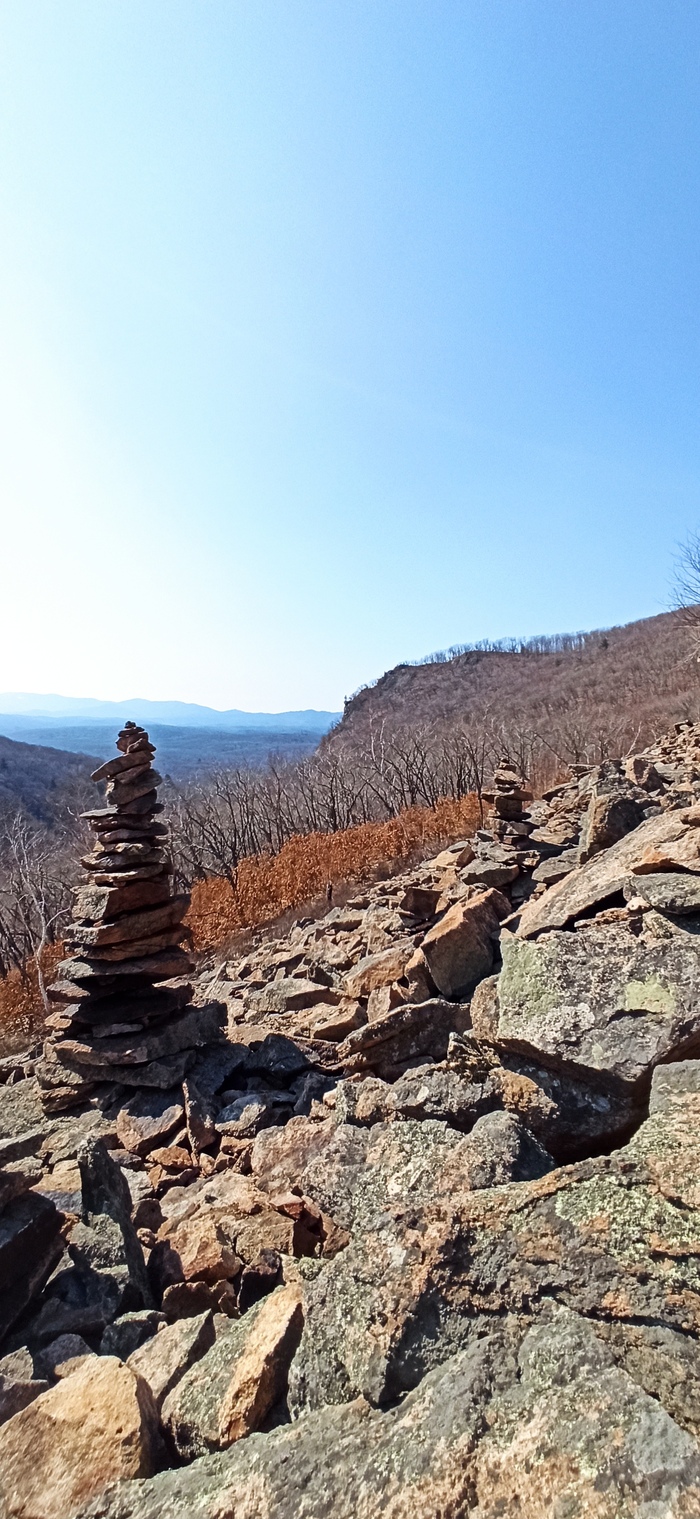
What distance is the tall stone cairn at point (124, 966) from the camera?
20.5 ft

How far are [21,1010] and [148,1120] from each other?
5547mm

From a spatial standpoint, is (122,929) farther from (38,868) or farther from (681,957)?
(38,868)

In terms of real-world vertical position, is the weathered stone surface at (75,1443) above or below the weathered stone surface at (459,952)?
below

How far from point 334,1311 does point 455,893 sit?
4.78 m

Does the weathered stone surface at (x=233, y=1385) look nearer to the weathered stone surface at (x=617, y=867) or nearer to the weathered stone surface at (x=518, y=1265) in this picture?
the weathered stone surface at (x=518, y=1265)

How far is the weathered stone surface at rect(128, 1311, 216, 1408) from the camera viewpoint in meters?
2.71

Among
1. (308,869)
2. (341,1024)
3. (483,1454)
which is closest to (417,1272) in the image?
(483,1454)

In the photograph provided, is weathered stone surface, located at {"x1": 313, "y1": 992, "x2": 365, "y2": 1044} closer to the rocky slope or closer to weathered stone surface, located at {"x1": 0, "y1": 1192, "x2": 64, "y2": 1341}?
the rocky slope

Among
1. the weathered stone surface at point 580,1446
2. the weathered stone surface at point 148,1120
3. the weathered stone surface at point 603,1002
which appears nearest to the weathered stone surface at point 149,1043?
the weathered stone surface at point 148,1120

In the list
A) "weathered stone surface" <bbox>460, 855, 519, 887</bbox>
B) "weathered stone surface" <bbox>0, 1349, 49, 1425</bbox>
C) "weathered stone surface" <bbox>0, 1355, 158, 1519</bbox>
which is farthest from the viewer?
"weathered stone surface" <bbox>460, 855, 519, 887</bbox>

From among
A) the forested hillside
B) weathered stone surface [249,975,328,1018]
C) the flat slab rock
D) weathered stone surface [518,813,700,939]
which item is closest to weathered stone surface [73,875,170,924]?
weathered stone surface [249,975,328,1018]

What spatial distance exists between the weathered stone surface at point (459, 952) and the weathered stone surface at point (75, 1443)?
3.32 m

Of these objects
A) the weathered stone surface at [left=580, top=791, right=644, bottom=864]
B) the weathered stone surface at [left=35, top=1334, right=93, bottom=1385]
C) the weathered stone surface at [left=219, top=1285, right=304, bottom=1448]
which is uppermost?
the weathered stone surface at [left=580, top=791, right=644, bottom=864]

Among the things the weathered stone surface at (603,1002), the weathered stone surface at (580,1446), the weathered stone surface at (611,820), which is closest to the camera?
the weathered stone surface at (580,1446)
